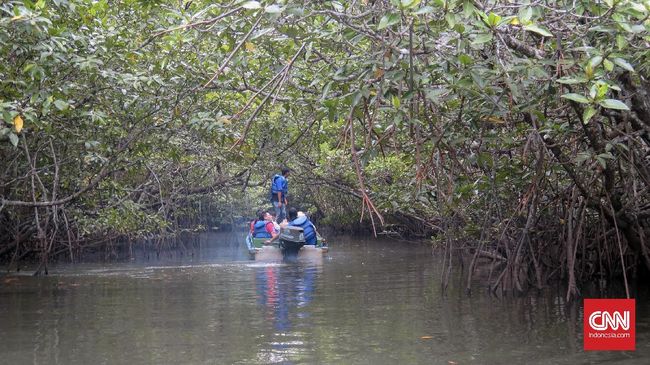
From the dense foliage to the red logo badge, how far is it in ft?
1.24

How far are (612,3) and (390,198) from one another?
5876 millimetres

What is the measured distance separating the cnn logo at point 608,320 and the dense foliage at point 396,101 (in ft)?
1.97

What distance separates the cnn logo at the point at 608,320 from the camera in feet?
19.6

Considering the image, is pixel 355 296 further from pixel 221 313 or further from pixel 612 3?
pixel 612 3

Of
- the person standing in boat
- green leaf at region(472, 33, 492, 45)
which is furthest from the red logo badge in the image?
the person standing in boat

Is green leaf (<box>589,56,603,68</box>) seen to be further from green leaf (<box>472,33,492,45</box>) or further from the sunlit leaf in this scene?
the sunlit leaf

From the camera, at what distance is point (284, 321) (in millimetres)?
6965

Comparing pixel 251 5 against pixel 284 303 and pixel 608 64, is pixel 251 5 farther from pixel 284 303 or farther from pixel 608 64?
pixel 284 303

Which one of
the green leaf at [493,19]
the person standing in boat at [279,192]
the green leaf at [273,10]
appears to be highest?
the green leaf at [273,10]

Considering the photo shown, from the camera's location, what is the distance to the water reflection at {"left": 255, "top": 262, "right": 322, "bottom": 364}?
573 cm

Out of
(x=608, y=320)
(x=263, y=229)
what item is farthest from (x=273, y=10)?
(x=263, y=229)

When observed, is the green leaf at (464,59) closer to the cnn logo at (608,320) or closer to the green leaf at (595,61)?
the green leaf at (595,61)

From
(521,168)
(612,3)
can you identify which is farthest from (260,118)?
(612,3)

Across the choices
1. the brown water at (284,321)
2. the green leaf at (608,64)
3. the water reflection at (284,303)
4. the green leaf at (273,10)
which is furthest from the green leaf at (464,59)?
the water reflection at (284,303)
